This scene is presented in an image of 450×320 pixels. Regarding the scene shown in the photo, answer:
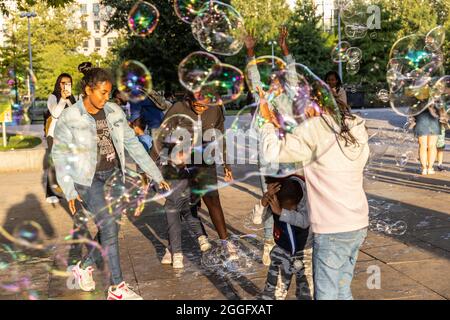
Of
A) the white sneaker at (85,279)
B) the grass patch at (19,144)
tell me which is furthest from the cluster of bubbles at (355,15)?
the grass patch at (19,144)

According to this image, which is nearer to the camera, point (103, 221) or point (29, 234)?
point (103, 221)

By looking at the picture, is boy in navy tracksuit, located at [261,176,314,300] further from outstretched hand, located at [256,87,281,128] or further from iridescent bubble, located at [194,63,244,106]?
iridescent bubble, located at [194,63,244,106]

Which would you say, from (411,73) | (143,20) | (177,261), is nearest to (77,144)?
(177,261)

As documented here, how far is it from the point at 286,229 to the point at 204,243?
74.5 inches

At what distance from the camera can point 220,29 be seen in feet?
21.3

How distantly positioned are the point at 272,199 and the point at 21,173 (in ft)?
32.4

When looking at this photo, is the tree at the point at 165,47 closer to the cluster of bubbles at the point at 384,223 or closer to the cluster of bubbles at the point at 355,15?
the cluster of bubbles at the point at 355,15

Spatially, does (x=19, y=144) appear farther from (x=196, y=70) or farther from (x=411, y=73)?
(x=411, y=73)

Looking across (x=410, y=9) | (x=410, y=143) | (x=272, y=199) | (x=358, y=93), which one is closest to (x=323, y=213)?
(x=272, y=199)

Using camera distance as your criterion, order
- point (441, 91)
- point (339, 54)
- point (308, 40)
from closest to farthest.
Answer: point (441, 91), point (339, 54), point (308, 40)

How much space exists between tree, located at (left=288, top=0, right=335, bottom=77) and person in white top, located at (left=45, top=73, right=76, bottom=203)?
40.6 meters

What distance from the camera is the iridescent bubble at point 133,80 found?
643cm

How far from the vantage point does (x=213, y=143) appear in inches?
209

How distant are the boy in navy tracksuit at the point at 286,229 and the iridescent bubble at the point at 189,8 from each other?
349 cm
